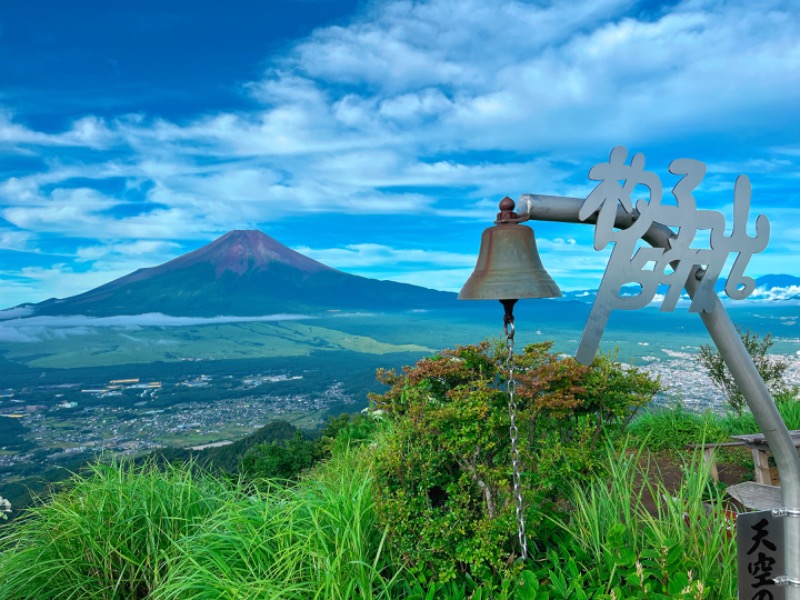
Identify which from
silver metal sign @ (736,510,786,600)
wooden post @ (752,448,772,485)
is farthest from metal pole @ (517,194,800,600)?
wooden post @ (752,448,772,485)

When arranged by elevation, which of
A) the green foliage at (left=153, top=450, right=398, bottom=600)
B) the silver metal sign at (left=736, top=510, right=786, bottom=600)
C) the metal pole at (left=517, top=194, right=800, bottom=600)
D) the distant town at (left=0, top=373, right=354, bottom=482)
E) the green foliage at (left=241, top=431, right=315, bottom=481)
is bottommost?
the distant town at (left=0, top=373, right=354, bottom=482)

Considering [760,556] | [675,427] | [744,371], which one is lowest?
[675,427]

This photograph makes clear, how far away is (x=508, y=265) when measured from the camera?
9.76 feet

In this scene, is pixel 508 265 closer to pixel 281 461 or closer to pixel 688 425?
pixel 688 425

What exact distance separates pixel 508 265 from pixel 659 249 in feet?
2.26

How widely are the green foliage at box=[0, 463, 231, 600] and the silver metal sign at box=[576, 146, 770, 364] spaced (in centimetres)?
382

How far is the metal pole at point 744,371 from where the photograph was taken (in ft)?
9.20

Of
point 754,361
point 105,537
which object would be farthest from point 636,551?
point 754,361

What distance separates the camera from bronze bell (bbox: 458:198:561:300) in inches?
115

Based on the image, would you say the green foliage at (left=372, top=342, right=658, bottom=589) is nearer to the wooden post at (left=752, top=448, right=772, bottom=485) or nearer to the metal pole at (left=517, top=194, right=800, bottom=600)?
the metal pole at (left=517, top=194, right=800, bottom=600)

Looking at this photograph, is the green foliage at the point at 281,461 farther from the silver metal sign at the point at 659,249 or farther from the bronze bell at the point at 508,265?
the silver metal sign at the point at 659,249

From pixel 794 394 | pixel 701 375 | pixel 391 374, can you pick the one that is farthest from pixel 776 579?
pixel 701 375

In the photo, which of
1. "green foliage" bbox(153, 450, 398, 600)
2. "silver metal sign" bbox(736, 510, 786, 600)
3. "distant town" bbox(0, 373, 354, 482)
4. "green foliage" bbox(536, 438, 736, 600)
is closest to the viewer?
"silver metal sign" bbox(736, 510, 786, 600)

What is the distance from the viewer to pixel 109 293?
126312mm
